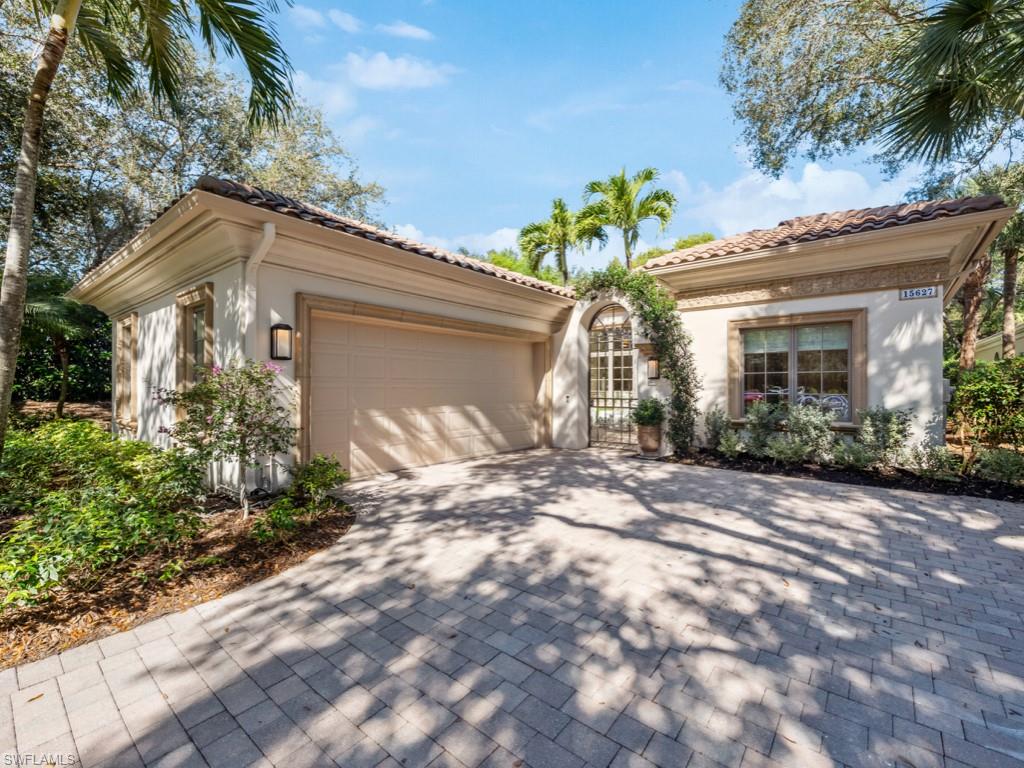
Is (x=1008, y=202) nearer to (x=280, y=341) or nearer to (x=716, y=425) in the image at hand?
(x=716, y=425)

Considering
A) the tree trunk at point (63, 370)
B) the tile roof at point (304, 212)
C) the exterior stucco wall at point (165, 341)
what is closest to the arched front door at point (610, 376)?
the tile roof at point (304, 212)

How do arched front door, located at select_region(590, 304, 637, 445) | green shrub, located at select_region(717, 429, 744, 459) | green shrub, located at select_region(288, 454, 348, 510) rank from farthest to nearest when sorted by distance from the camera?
arched front door, located at select_region(590, 304, 637, 445)
green shrub, located at select_region(717, 429, 744, 459)
green shrub, located at select_region(288, 454, 348, 510)

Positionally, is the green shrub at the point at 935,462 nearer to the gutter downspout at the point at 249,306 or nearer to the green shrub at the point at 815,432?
the green shrub at the point at 815,432

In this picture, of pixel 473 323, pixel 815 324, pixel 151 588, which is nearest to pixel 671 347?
pixel 815 324

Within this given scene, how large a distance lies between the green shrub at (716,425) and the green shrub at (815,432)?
108 cm

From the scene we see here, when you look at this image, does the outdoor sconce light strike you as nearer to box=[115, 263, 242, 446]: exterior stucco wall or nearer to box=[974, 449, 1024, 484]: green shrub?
box=[115, 263, 242, 446]: exterior stucco wall

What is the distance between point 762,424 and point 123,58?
10453mm

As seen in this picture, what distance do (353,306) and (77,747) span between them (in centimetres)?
502

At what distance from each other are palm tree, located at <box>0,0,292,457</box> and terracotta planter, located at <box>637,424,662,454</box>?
756cm

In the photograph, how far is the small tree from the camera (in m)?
4.34

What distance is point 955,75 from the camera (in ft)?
15.8

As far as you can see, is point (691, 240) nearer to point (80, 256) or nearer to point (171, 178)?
point (171, 178)

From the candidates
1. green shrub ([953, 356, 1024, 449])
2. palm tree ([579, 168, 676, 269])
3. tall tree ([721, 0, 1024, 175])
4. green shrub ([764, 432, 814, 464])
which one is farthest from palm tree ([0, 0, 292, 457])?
palm tree ([579, 168, 676, 269])

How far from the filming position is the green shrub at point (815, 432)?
7.15m
